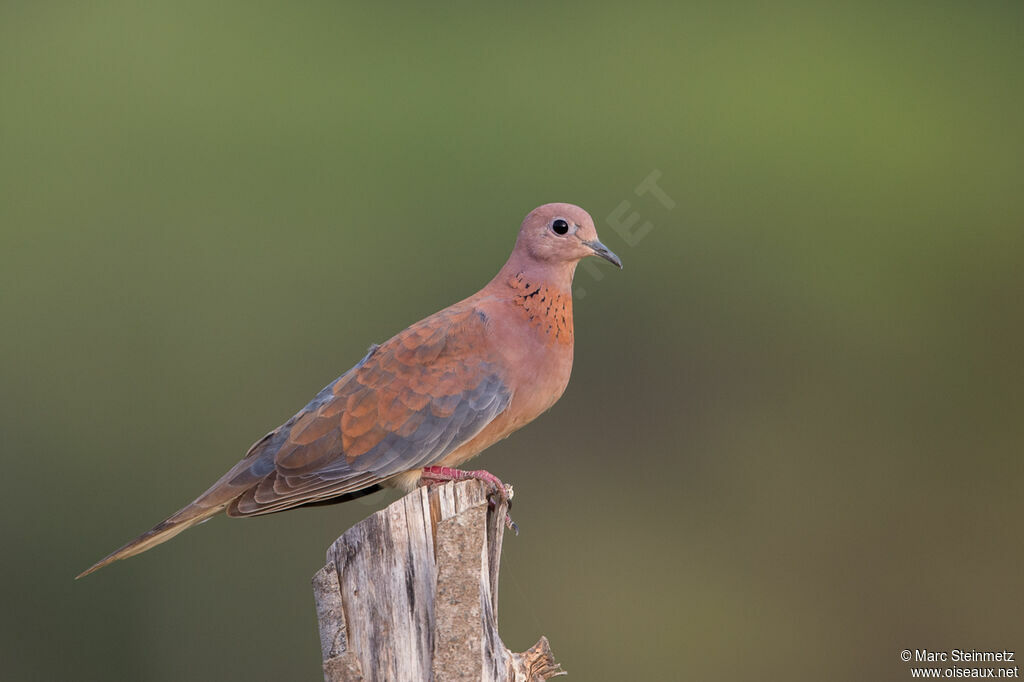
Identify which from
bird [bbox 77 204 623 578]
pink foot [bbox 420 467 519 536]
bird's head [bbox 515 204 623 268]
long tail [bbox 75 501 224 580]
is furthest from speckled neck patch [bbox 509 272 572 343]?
long tail [bbox 75 501 224 580]

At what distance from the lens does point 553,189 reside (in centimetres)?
910

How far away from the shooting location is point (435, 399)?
4652mm

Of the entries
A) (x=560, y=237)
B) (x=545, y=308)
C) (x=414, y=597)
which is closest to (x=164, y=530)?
(x=414, y=597)

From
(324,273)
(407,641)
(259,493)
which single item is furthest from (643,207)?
(407,641)

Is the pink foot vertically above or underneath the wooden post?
above

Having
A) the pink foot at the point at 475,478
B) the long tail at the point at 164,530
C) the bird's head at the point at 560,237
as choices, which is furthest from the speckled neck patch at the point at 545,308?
the long tail at the point at 164,530

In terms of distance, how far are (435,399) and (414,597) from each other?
1.14 meters

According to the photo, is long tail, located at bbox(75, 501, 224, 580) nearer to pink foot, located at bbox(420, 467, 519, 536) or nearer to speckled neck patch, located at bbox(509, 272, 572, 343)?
pink foot, located at bbox(420, 467, 519, 536)

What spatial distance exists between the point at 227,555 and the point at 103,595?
39.9 inches

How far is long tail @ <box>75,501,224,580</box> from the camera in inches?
170

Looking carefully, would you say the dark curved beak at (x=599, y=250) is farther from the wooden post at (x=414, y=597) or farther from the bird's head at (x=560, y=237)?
the wooden post at (x=414, y=597)

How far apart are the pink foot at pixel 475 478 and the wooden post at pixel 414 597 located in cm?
35

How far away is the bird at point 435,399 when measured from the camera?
4.56m

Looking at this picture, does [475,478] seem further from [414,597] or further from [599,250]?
[599,250]
